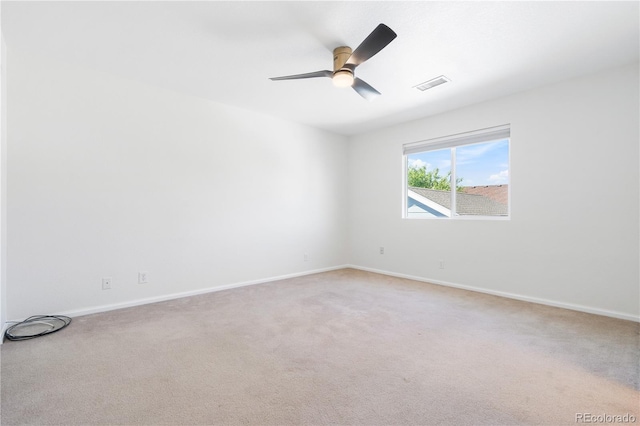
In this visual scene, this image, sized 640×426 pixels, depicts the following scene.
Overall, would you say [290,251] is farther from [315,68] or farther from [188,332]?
[315,68]

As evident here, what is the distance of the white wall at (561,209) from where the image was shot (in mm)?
2756

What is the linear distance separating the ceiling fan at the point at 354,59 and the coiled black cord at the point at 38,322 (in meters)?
2.76

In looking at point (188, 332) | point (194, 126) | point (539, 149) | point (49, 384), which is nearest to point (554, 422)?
point (188, 332)

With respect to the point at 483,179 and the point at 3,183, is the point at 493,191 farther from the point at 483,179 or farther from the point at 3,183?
the point at 3,183

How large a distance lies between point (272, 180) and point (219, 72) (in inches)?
66.7

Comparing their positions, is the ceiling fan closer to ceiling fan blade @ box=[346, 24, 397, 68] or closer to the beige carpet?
ceiling fan blade @ box=[346, 24, 397, 68]

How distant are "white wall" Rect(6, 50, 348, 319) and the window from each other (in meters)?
1.88

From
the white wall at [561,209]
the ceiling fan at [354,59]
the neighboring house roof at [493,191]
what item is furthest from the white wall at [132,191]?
the neighboring house roof at [493,191]

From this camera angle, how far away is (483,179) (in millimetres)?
3838

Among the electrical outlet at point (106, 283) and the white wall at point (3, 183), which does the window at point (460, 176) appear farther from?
the white wall at point (3, 183)

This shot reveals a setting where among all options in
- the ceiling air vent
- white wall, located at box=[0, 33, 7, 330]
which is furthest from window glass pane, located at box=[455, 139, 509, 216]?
white wall, located at box=[0, 33, 7, 330]

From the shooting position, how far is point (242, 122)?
3.95 metres

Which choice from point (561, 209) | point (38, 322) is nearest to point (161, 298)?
point (38, 322)

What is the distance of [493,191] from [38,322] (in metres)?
4.96
